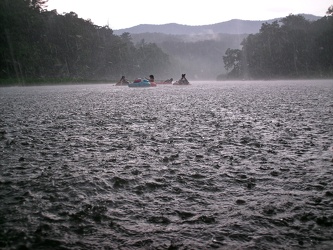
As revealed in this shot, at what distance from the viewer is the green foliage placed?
333 feet

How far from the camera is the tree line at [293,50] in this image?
101500 millimetres

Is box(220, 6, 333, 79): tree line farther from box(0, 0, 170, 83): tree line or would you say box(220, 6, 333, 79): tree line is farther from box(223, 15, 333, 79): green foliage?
box(0, 0, 170, 83): tree line

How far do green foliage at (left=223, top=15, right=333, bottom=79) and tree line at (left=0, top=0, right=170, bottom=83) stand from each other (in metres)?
53.1

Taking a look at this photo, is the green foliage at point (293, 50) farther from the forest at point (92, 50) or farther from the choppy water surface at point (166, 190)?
the choppy water surface at point (166, 190)

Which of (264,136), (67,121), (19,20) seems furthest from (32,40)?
(264,136)

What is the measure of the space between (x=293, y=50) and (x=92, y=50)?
69646 mm

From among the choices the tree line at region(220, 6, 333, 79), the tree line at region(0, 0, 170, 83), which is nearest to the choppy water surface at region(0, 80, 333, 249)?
the tree line at region(0, 0, 170, 83)

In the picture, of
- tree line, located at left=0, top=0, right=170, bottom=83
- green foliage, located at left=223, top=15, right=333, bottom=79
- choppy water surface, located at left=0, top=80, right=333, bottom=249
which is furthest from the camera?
green foliage, located at left=223, top=15, right=333, bottom=79

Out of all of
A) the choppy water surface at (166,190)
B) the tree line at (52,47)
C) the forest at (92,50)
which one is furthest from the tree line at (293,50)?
the choppy water surface at (166,190)

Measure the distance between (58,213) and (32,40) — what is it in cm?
9064

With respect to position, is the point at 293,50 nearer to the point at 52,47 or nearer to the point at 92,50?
the point at 92,50

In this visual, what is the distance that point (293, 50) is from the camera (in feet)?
356

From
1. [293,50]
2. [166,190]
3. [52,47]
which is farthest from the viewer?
[293,50]

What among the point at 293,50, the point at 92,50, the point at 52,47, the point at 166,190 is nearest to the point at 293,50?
the point at 293,50
